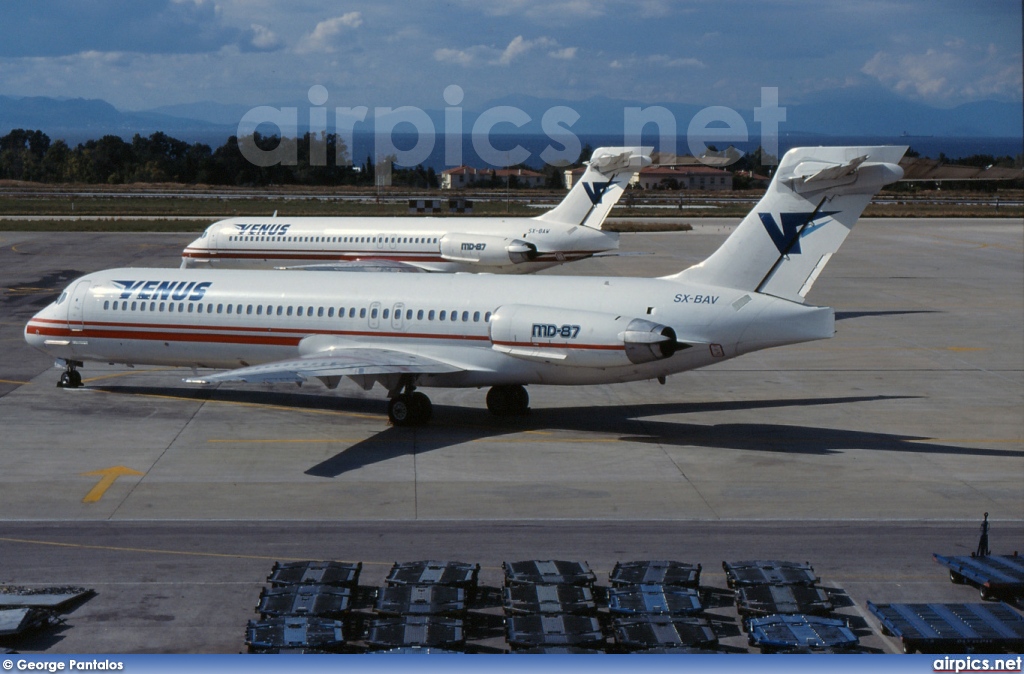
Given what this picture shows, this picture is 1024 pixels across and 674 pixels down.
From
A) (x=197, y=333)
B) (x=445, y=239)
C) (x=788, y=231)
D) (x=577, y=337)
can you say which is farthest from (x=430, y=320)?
(x=445, y=239)

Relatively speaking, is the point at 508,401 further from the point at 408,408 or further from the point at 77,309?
the point at 77,309

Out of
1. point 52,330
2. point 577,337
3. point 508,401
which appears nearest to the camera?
point 577,337

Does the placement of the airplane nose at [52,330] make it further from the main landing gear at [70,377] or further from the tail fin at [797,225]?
the tail fin at [797,225]

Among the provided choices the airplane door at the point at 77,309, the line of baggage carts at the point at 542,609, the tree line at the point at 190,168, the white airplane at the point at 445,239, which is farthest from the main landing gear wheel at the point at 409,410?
the tree line at the point at 190,168

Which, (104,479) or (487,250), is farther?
(487,250)

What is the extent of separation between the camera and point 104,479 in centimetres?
2092

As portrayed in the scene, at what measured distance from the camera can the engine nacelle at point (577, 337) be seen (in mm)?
22812

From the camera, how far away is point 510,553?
17047mm

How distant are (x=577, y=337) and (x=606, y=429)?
9.73 ft

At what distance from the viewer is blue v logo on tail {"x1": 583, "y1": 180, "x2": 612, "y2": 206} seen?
44.6 meters

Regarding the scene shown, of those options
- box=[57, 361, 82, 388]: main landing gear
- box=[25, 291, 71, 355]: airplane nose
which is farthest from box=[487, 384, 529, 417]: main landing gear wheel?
box=[57, 361, 82, 388]: main landing gear

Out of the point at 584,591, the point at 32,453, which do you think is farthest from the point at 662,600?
the point at 32,453

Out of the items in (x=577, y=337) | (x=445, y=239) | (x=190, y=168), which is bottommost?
(x=577, y=337)

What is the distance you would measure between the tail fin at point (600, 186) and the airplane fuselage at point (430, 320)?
18.4 metres
